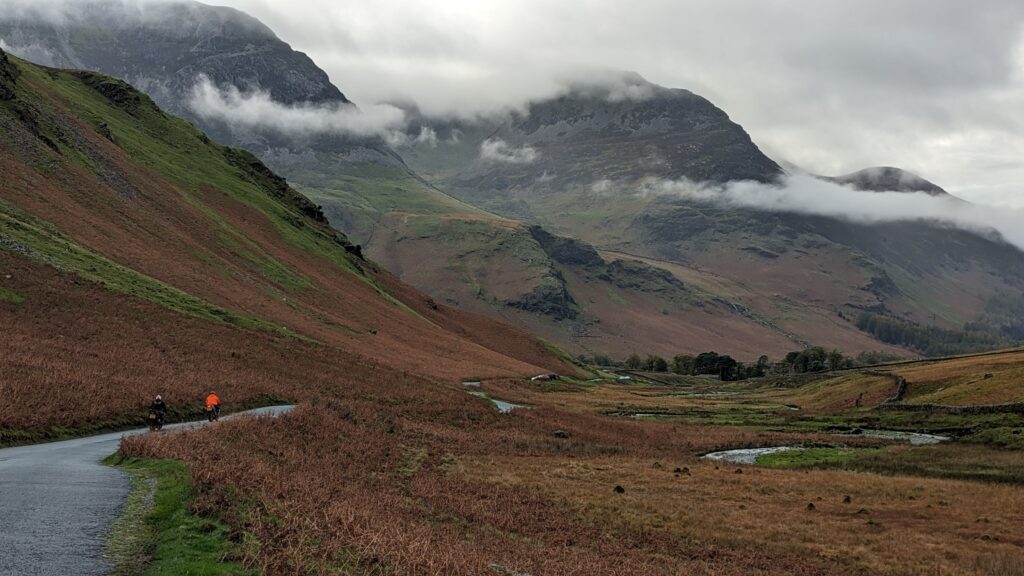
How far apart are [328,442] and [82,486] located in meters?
17.3

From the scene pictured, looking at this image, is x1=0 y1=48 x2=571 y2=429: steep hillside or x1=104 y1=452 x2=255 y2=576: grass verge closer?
x1=104 y1=452 x2=255 y2=576: grass verge

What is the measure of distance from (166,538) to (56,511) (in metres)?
3.93

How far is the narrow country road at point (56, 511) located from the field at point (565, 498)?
94.3 inches

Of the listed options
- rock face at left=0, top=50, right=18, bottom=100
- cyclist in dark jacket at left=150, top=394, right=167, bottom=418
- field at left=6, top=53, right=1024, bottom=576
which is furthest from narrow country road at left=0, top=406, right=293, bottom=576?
rock face at left=0, top=50, right=18, bottom=100

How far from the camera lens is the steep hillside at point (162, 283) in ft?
144

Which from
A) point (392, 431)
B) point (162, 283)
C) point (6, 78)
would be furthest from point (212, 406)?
point (6, 78)

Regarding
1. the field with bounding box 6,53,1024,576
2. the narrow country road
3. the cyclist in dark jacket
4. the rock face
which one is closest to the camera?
the narrow country road

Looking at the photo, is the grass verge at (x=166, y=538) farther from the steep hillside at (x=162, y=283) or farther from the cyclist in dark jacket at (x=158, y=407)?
the cyclist in dark jacket at (x=158, y=407)

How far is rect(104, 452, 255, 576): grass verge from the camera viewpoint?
45.4 ft

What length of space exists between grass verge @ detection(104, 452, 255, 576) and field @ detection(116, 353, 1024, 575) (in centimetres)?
61

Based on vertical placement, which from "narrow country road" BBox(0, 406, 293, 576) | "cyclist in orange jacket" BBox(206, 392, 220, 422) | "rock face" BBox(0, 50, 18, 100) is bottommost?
"cyclist in orange jacket" BBox(206, 392, 220, 422)

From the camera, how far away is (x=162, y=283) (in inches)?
2817

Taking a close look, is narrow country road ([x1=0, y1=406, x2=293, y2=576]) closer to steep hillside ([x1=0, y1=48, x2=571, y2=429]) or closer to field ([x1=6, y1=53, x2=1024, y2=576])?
field ([x1=6, y1=53, x2=1024, y2=576])

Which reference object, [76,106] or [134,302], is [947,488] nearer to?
[134,302]
